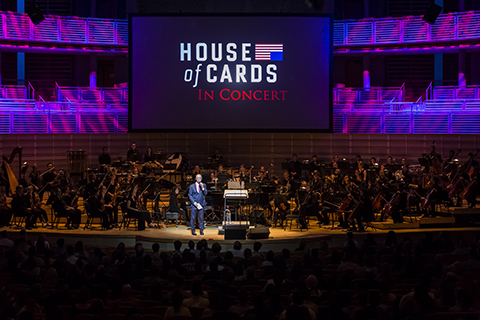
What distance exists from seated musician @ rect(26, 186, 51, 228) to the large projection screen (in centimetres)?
620

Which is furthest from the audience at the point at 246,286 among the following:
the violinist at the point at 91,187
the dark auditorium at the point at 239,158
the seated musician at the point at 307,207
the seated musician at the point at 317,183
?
the seated musician at the point at 317,183

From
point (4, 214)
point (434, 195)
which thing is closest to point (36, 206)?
point (4, 214)

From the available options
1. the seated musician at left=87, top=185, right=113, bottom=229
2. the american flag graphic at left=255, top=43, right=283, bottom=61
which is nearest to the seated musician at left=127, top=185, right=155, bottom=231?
the seated musician at left=87, top=185, right=113, bottom=229

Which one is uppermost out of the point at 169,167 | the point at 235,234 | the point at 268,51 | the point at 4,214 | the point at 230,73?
the point at 268,51

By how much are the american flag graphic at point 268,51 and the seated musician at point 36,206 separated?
9958 mm

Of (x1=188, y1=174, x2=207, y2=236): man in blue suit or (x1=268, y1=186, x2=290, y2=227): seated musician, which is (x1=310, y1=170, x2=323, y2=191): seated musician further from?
(x1=188, y1=174, x2=207, y2=236): man in blue suit

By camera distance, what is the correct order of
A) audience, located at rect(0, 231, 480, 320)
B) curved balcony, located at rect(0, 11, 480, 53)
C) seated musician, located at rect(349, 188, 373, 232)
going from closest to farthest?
audience, located at rect(0, 231, 480, 320) < seated musician, located at rect(349, 188, 373, 232) < curved balcony, located at rect(0, 11, 480, 53)

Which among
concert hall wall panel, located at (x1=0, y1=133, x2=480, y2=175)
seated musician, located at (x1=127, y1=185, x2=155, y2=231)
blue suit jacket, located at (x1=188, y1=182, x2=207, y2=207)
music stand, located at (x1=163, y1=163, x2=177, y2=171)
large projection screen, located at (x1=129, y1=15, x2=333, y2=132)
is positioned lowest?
seated musician, located at (x1=127, y1=185, x2=155, y2=231)

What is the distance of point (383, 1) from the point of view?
86.8 feet

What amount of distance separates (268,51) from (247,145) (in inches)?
175

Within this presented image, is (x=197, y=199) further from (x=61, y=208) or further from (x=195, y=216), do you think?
(x=61, y=208)

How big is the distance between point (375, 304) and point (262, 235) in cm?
730

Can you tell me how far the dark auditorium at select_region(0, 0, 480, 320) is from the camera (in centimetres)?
810

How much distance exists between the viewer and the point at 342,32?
24.0 metres
